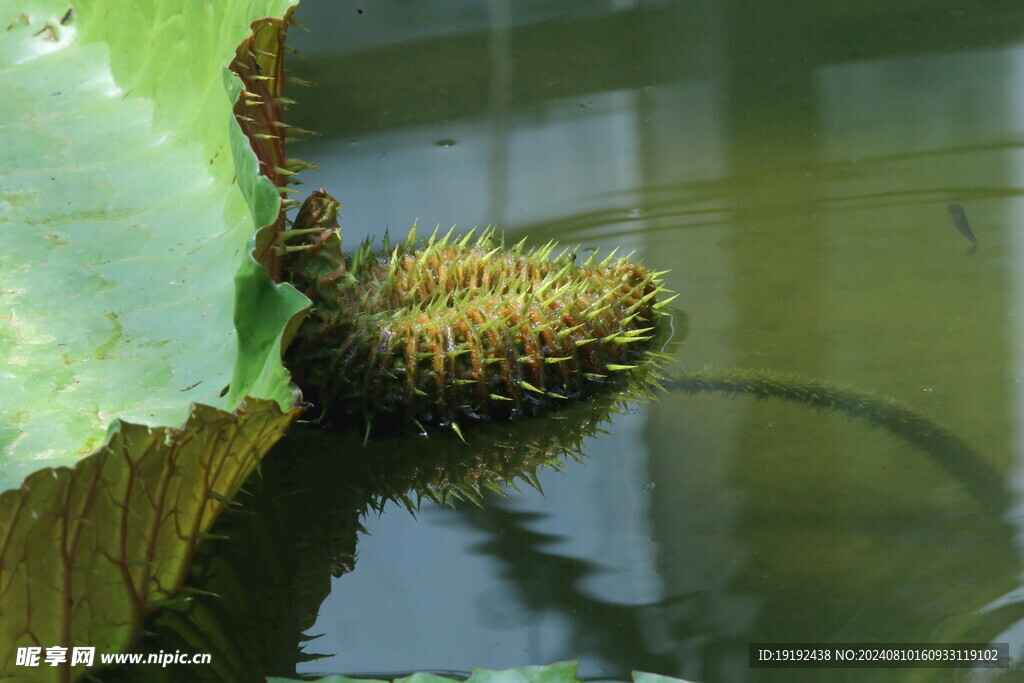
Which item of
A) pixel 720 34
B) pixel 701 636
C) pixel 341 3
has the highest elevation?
pixel 341 3

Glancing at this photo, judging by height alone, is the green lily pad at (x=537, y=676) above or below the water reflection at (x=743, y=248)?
below

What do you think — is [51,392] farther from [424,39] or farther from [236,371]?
[424,39]

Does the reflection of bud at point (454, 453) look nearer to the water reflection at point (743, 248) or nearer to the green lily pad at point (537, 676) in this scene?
the water reflection at point (743, 248)

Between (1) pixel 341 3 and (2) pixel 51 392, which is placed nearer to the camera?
(2) pixel 51 392

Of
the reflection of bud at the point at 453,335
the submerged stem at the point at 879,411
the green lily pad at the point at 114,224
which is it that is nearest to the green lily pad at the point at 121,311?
the green lily pad at the point at 114,224

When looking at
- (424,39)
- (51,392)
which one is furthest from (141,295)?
(424,39)

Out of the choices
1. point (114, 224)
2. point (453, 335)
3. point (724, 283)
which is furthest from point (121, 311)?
point (724, 283)

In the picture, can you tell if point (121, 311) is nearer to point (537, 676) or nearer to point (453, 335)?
point (453, 335)
